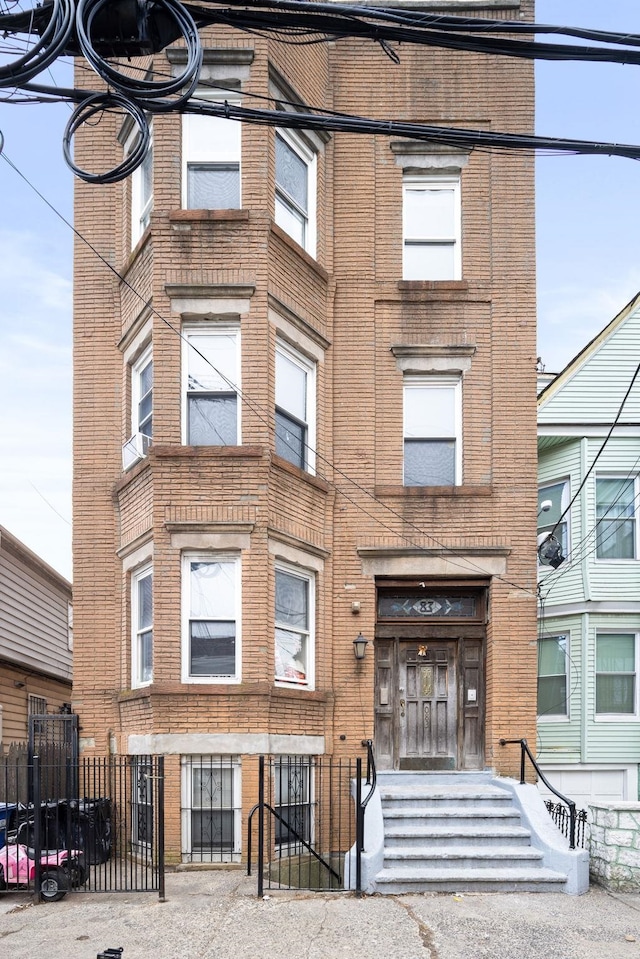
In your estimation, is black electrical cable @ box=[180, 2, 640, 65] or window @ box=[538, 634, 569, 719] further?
window @ box=[538, 634, 569, 719]

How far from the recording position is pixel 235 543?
1273 centimetres

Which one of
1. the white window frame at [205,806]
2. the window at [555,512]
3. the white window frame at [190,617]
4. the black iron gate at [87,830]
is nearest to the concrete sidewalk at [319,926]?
the black iron gate at [87,830]

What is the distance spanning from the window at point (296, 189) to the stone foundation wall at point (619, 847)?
8383mm

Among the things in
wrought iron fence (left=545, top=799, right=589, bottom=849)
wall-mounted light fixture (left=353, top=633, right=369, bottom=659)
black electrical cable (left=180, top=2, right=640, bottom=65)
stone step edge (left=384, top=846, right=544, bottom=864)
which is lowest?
stone step edge (left=384, top=846, right=544, bottom=864)

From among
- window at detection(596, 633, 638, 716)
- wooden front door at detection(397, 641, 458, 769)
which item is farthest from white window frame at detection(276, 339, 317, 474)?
window at detection(596, 633, 638, 716)

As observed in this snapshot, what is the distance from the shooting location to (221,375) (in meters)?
13.2

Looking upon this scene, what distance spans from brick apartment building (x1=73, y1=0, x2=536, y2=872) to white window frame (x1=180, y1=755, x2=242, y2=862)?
0.03 m

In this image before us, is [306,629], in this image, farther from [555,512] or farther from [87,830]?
[555,512]

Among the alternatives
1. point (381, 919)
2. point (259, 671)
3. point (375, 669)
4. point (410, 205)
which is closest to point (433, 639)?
point (375, 669)

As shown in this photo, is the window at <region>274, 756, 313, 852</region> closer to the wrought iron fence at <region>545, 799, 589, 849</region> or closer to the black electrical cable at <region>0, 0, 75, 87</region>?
the wrought iron fence at <region>545, 799, 589, 849</region>

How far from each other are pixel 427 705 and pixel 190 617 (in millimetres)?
3807

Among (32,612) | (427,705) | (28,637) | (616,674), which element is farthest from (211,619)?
(32,612)

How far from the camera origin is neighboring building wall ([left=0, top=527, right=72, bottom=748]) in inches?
814

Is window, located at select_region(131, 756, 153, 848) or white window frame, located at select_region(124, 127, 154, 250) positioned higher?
white window frame, located at select_region(124, 127, 154, 250)
